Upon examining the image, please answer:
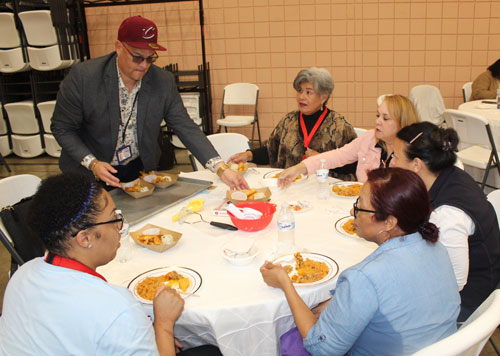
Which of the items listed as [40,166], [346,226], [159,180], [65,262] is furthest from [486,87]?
[40,166]

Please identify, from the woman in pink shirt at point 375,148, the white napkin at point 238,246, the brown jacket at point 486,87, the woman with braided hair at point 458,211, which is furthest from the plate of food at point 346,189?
the brown jacket at point 486,87

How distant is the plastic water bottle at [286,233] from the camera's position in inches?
78.1

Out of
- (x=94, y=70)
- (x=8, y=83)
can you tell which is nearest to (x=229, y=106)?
(x=8, y=83)

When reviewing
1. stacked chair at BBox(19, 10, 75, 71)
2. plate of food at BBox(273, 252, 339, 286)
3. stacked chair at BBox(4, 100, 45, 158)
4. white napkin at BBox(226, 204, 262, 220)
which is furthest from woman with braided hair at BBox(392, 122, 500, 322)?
stacked chair at BBox(4, 100, 45, 158)

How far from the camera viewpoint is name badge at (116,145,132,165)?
116 inches

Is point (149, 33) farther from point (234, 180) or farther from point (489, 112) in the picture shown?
point (489, 112)

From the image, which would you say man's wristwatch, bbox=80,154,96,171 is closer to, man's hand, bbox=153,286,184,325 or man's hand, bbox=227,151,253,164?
man's hand, bbox=227,151,253,164

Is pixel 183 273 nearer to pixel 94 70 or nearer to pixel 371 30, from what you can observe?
pixel 94 70

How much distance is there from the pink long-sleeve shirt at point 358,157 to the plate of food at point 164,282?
1.39 metres

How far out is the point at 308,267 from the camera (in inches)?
72.2

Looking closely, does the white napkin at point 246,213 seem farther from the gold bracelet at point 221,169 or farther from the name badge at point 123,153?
the name badge at point 123,153

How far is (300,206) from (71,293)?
1511 mm

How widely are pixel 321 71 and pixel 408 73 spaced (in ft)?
12.1

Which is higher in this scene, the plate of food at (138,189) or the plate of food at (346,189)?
the plate of food at (138,189)
